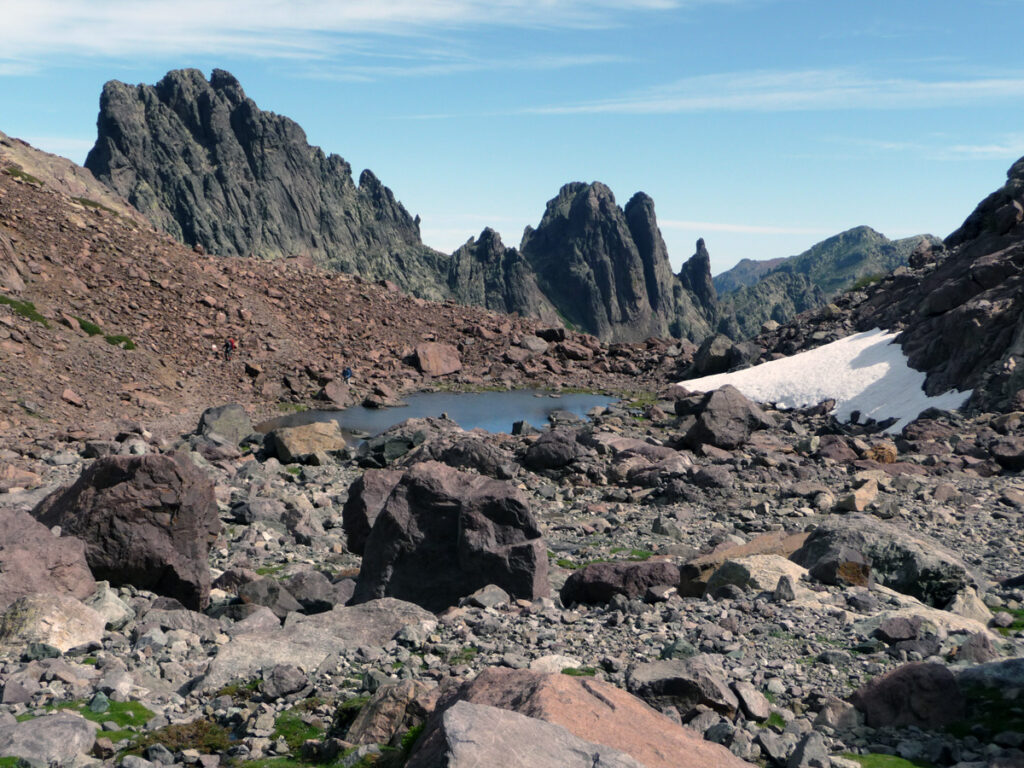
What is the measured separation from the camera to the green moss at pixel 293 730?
9.50 metres

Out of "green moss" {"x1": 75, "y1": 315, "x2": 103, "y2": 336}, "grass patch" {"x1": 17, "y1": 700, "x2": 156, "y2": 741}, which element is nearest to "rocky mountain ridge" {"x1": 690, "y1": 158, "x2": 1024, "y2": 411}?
"grass patch" {"x1": 17, "y1": 700, "x2": 156, "y2": 741}

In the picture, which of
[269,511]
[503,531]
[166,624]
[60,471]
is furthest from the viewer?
[60,471]

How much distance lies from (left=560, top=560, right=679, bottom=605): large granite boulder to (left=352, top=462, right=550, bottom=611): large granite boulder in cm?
66

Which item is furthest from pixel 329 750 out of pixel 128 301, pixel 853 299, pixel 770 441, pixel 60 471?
pixel 853 299

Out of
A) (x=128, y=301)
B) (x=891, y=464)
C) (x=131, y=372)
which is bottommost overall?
(x=891, y=464)

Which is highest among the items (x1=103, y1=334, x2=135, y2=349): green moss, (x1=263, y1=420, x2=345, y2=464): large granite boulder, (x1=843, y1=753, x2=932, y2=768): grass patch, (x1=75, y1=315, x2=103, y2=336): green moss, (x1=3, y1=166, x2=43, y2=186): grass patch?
(x1=3, y1=166, x2=43, y2=186): grass patch

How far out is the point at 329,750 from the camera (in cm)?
898

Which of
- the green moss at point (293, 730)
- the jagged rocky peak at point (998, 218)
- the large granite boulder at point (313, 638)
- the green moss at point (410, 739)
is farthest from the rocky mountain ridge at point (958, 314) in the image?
the green moss at point (293, 730)

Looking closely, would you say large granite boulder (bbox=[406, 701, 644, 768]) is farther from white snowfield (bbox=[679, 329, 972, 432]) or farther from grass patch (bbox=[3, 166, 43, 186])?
grass patch (bbox=[3, 166, 43, 186])

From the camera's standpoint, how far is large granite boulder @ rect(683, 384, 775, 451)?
121 feet

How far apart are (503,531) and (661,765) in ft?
29.3

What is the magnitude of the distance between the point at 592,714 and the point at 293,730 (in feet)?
13.6

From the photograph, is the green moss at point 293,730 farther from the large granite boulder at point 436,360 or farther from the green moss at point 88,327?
the large granite boulder at point 436,360

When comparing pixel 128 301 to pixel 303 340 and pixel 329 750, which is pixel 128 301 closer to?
pixel 303 340
